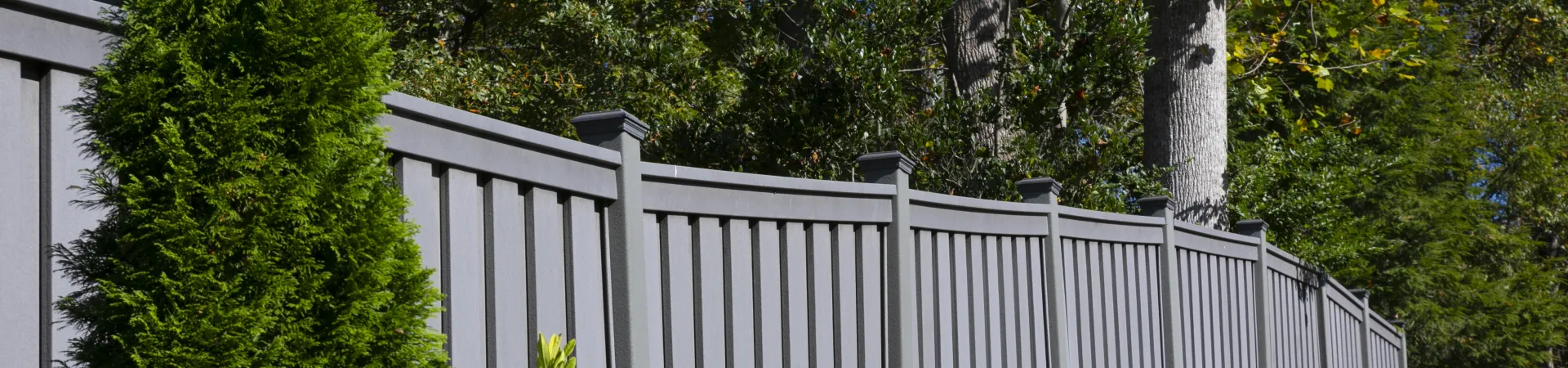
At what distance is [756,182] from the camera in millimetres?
3531

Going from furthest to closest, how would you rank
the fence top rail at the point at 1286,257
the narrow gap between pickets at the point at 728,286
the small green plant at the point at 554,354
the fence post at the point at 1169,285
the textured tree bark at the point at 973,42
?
1. the textured tree bark at the point at 973,42
2. the fence top rail at the point at 1286,257
3. the fence post at the point at 1169,285
4. the narrow gap between pickets at the point at 728,286
5. the small green plant at the point at 554,354

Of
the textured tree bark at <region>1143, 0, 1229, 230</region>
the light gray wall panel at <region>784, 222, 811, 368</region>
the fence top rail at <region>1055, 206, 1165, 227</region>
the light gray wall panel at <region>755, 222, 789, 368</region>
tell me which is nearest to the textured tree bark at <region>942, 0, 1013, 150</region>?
the textured tree bark at <region>1143, 0, 1229, 230</region>

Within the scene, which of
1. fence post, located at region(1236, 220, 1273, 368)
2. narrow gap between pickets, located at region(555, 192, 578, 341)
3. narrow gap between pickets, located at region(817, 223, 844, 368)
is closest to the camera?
narrow gap between pickets, located at region(555, 192, 578, 341)

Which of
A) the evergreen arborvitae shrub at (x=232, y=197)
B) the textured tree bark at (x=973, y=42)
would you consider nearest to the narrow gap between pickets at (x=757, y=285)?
the evergreen arborvitae shrub at (x=232, y=197)

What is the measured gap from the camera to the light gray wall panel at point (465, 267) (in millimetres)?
2539

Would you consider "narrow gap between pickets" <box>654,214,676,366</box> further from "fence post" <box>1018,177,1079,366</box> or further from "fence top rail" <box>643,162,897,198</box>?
"fence post" <box>1018,177,1079,366</box>

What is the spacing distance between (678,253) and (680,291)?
3.9 inches

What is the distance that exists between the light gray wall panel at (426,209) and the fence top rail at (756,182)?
660mm

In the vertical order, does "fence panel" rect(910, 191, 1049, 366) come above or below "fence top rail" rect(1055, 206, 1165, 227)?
below

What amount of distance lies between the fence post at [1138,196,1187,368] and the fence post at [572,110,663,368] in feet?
11.8

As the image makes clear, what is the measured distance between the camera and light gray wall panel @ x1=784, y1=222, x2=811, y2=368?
3.73 meters

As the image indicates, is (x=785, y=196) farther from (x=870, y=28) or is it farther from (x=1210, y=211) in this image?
(x=1210, y=211)

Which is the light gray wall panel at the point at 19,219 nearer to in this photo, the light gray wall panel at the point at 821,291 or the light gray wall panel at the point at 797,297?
the light gray wall panel at the point at 797,297

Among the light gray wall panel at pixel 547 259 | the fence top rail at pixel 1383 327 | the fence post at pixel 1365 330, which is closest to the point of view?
the light gray wall panel at pixel 547 259
